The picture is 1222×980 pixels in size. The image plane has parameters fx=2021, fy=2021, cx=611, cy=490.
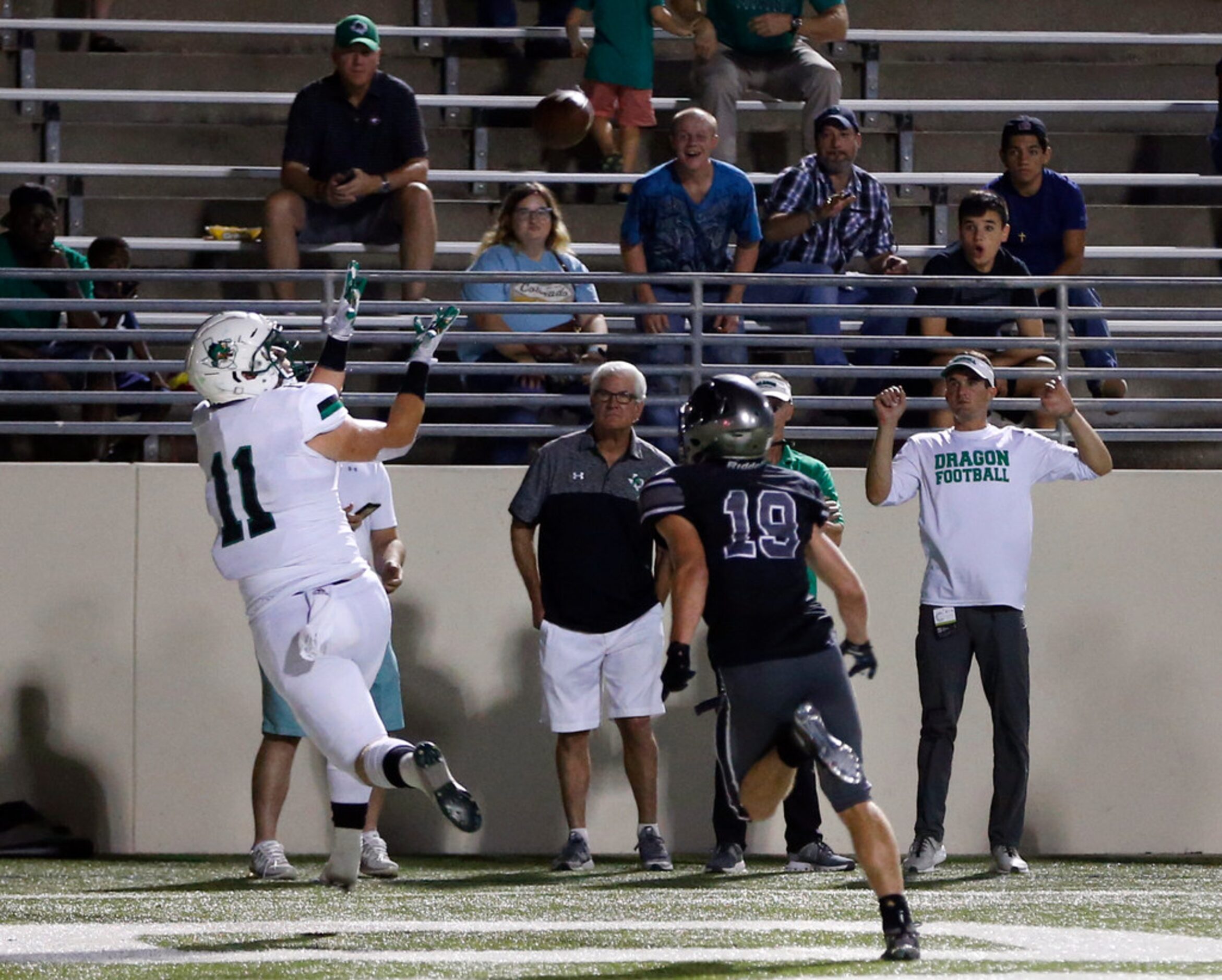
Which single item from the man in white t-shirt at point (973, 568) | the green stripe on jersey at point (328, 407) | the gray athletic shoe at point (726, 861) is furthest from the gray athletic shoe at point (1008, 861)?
the green stripe on jersey at point (328, 407)

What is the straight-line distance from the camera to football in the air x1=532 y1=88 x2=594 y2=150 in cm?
1031

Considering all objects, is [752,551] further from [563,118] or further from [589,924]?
[563,118]

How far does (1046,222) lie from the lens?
30.5 feet

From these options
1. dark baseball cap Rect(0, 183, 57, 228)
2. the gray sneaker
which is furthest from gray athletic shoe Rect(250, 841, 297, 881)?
dark baseball cap Rect(0, 183, 57, 228)

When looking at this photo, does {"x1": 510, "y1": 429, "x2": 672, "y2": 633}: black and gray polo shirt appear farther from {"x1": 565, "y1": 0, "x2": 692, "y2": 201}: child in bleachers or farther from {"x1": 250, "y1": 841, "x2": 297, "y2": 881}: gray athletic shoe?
{"x1": 565, "y1": 0, "x2": 692, "y2": 201}: child in bleachers

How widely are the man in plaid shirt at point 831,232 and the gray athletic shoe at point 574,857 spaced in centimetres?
255

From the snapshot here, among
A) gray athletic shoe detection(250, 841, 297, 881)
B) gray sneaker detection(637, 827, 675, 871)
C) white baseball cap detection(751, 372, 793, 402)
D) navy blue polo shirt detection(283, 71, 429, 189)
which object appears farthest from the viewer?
navy blue polo shirt detection(283, 71, 429, 189)

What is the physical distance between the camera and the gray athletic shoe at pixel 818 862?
764 centimetres

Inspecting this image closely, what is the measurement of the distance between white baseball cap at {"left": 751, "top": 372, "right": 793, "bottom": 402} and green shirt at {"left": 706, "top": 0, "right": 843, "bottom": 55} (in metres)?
3.57

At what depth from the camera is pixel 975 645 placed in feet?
25.0

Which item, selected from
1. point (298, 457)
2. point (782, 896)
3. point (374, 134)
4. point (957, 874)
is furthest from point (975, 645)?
point (374, 134)

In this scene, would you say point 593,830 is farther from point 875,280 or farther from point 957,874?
point 875,280

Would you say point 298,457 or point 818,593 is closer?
point 298,457

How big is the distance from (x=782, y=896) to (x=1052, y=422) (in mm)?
3342
